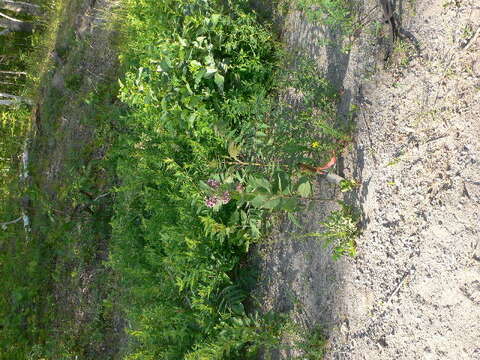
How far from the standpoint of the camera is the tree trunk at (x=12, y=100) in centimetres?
809

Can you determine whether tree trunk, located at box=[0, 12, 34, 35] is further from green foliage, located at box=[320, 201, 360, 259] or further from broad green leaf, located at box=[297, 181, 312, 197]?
green foliage, located at box=[320, 201, 360, 259]

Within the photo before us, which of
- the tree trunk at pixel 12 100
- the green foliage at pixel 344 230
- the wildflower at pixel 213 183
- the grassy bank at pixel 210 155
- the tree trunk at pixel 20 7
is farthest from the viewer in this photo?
the tree trunk at pixel 20 7

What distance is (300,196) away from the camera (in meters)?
3.09

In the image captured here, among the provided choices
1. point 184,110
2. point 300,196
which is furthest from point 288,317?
point 184,110

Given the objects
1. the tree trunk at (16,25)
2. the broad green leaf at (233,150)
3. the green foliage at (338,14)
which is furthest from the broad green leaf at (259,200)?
the tree trunk at (16,25)

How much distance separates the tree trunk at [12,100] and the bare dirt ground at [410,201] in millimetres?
6491

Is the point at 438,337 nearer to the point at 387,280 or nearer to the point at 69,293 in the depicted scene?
the point at 387,280

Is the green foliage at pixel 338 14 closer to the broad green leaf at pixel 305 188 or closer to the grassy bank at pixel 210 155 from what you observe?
the grassy bank at pixel 210 155

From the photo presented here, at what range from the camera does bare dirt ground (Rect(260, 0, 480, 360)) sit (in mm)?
2357

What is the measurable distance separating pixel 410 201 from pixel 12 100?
7.73 m

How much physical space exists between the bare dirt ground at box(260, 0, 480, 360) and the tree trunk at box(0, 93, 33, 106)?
256 inches

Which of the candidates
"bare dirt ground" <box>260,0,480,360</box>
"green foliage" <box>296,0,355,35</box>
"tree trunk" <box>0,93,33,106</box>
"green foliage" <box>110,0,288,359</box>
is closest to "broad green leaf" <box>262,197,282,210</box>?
"green foliage" <box>110,0,288,359</box>

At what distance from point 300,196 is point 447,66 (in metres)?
1.17

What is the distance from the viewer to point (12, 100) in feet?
27.2
